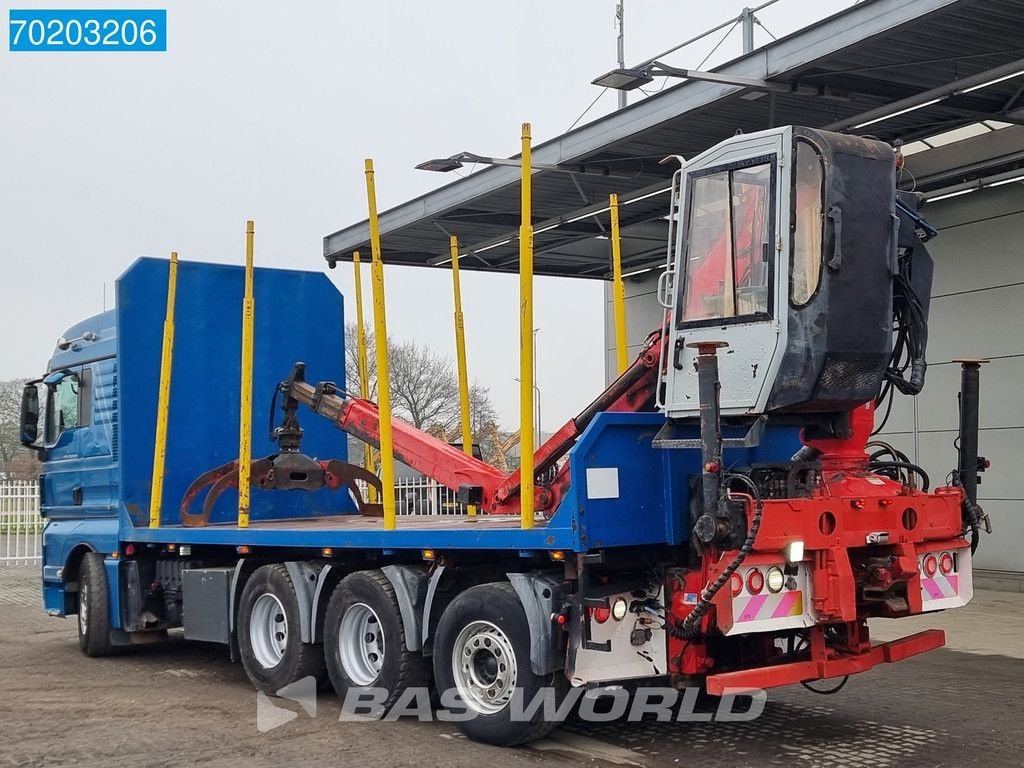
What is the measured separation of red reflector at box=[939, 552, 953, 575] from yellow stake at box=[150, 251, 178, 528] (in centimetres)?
626

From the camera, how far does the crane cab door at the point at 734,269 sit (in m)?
7.02

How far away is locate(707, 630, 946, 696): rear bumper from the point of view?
→ 260 inches

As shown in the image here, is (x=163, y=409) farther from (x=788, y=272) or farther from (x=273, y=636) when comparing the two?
(x=788, y=272)

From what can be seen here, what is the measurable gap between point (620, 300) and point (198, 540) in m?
3.81

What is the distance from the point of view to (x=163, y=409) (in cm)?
1066

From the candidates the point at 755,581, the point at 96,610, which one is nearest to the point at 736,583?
the point at 755,581

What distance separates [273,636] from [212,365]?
3.00m

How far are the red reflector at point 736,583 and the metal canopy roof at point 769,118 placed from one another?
600 centimetres

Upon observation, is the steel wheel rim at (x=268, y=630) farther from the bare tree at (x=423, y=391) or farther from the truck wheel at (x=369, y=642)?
the bare tree at (x=423, y=391)

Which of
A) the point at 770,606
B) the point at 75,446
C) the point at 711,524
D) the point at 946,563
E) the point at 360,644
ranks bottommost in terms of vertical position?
the point at 360,644

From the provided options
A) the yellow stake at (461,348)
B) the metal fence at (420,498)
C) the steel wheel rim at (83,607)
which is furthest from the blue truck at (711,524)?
the metal fence at (420,498)

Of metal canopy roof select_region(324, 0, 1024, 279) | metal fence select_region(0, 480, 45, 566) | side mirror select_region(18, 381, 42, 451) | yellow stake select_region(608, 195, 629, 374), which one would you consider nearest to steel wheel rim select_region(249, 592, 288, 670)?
yellow stake select_region(608, 195, 629, 374)

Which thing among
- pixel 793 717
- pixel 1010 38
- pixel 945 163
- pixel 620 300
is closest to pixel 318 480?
pixel 620 300

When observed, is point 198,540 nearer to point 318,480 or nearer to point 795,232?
point 318,480
